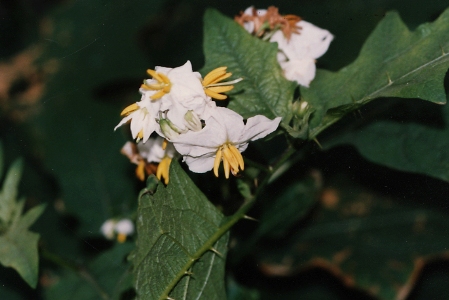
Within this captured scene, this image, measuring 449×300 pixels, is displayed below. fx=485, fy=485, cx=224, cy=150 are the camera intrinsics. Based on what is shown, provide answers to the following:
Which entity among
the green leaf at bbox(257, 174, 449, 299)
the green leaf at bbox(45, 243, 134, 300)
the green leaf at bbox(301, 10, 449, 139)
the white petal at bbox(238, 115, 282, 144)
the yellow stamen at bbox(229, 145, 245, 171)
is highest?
the white petal at bbox(238, 115, 282, 144)

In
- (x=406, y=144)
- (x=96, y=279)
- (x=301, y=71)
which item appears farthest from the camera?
(x=96, y=279)

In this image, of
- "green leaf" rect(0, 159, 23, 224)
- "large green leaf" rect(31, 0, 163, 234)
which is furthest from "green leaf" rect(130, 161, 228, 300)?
"large green leaf" rect(31, 0, 163, 234)

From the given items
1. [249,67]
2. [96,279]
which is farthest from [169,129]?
[96,279]

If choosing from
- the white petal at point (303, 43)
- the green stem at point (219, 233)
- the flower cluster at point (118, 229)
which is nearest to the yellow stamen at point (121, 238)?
the flower cluster at point (118, 229)

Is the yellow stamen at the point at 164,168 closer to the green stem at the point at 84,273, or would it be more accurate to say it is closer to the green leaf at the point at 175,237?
the green leaf at the point at 175,237

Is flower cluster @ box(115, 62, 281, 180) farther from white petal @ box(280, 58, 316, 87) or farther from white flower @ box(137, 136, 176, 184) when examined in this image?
white petal @ box(280, 58, 316, 87)

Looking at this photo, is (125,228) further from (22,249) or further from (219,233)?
(219,233)
